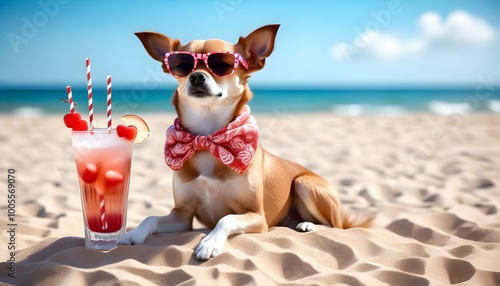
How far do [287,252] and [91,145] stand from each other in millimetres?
1325

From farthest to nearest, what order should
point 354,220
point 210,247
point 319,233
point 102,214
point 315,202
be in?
1. point 354,220
2. point 315,202
3. point 319,233
4. point 102,214
5. point 210,247

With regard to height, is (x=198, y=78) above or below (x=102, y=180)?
above

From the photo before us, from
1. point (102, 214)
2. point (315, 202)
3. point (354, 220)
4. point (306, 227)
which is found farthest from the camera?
point (354, 220)

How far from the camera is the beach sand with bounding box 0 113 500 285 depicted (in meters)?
2.83

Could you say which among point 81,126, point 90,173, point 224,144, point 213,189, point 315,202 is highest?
point 81,126

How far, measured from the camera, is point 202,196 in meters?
3.37

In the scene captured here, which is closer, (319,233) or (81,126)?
(81,126)

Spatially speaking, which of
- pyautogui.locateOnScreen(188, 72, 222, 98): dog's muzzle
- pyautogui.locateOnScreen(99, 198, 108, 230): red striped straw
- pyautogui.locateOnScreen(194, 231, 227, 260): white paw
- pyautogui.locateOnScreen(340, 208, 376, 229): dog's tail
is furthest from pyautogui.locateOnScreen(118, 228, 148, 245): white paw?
pyautogui.locateOnScreen(340, 208, 376, 229): dog's tail

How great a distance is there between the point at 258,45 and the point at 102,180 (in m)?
1.28

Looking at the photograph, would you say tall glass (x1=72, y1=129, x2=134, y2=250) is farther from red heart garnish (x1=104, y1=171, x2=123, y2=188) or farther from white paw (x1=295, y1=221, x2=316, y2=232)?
white paw (x1=295, y1=221, x2=316, y2=232)

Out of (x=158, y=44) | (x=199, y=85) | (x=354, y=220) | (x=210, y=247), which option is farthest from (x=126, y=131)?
(x=354, y=220)

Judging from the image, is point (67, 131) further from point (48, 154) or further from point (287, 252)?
point (287, 252)

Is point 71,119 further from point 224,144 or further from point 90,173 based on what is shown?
point 224,144

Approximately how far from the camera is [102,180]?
314 centimetres
